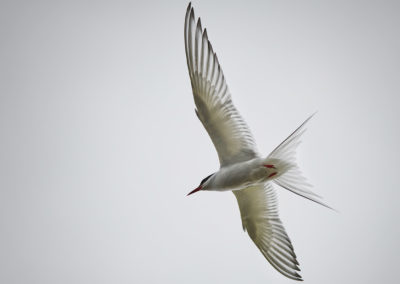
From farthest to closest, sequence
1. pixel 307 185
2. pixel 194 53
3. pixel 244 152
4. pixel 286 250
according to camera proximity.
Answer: pixel 286 250, pixel 244 152, pixel 194 53, pixel 307 185

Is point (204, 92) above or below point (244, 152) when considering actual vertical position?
above

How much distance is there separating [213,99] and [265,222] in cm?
134

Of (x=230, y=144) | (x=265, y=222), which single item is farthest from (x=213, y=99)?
(x=265, y=222)

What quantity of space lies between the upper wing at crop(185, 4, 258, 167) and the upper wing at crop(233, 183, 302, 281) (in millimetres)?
535

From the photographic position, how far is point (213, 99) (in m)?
3.05

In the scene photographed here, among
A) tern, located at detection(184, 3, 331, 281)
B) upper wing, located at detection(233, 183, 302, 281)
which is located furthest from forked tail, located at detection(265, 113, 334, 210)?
upper wing, located at detection(233, 183, 302, 281)

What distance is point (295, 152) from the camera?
9.62 ft

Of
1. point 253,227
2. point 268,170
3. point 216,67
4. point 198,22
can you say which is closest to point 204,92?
point 216,67

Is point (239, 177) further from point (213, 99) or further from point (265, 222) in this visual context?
point (265, 222)

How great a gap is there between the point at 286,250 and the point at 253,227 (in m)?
0.37

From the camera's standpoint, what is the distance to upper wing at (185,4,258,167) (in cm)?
296

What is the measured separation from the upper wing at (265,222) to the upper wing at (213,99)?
535 millimetres

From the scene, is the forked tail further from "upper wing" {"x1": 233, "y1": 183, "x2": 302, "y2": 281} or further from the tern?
"upper wing" {"x1": 233, "y1": 183, "x2": 302, "y2": 281}

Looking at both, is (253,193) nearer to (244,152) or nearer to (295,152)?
(244,152)
